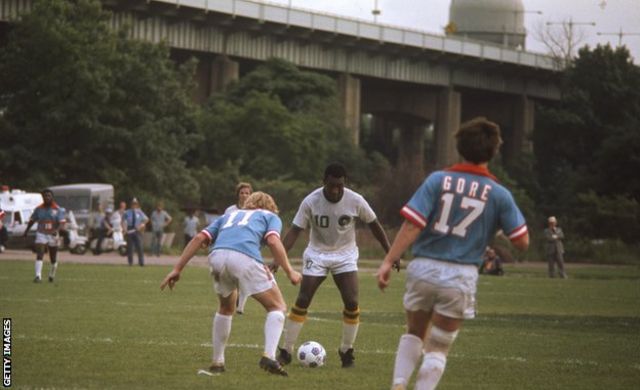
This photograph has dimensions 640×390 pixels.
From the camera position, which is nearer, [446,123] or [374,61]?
[374,61]

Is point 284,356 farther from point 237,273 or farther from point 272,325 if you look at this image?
point 237,273

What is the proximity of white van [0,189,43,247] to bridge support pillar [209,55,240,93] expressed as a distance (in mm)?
30466

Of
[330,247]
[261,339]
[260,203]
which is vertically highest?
[260,203]

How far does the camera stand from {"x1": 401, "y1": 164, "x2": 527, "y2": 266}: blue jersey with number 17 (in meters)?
11.3

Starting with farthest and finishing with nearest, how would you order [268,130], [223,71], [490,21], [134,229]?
[490,21]
[223,71]
[268,130]
[134,229]

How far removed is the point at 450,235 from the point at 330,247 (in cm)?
549

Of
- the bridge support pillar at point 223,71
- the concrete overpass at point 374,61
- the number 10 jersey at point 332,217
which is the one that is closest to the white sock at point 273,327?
the number 10 jersey at point 332,217

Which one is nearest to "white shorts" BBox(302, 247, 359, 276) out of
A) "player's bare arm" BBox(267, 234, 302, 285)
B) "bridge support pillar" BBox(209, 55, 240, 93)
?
"player's bare arm" BBox(267, 234, 302, 285)

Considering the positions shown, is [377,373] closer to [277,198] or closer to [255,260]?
[255,260]

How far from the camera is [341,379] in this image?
1483 centimetres

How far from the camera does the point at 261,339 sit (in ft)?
63.6

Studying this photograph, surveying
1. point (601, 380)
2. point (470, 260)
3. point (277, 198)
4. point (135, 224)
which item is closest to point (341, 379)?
Answer: point (601, 380)

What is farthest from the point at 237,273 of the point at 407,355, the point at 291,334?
the point at 407,355

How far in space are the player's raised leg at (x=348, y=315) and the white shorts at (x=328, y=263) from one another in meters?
0.07
